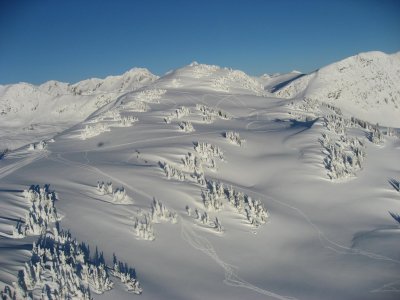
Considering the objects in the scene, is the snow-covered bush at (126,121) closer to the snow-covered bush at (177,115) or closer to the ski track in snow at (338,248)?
the snow-covered bush at (177,115)

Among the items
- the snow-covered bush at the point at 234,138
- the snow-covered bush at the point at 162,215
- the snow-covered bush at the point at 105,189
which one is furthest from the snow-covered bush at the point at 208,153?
the snow-covered bush at the point at 162,215

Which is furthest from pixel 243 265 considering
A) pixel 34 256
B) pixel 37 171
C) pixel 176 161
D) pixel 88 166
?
pixel 37 171

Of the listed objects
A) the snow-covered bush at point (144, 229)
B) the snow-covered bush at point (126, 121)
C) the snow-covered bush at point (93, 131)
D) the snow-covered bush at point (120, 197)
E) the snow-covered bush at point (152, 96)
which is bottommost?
the snow-covered bush at point (144, 229)

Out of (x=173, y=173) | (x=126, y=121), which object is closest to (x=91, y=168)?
(x=173, y=173)

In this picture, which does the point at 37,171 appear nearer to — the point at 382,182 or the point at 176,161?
the point at 176,161

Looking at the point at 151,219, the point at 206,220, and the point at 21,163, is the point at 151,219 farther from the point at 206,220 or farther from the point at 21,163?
the point at 21,163

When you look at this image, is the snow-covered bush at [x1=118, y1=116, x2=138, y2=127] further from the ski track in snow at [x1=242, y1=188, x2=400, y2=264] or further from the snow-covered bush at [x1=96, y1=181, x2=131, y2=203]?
the ski track in snow at [x1=242, y1=188, x2=400, y2=264]
